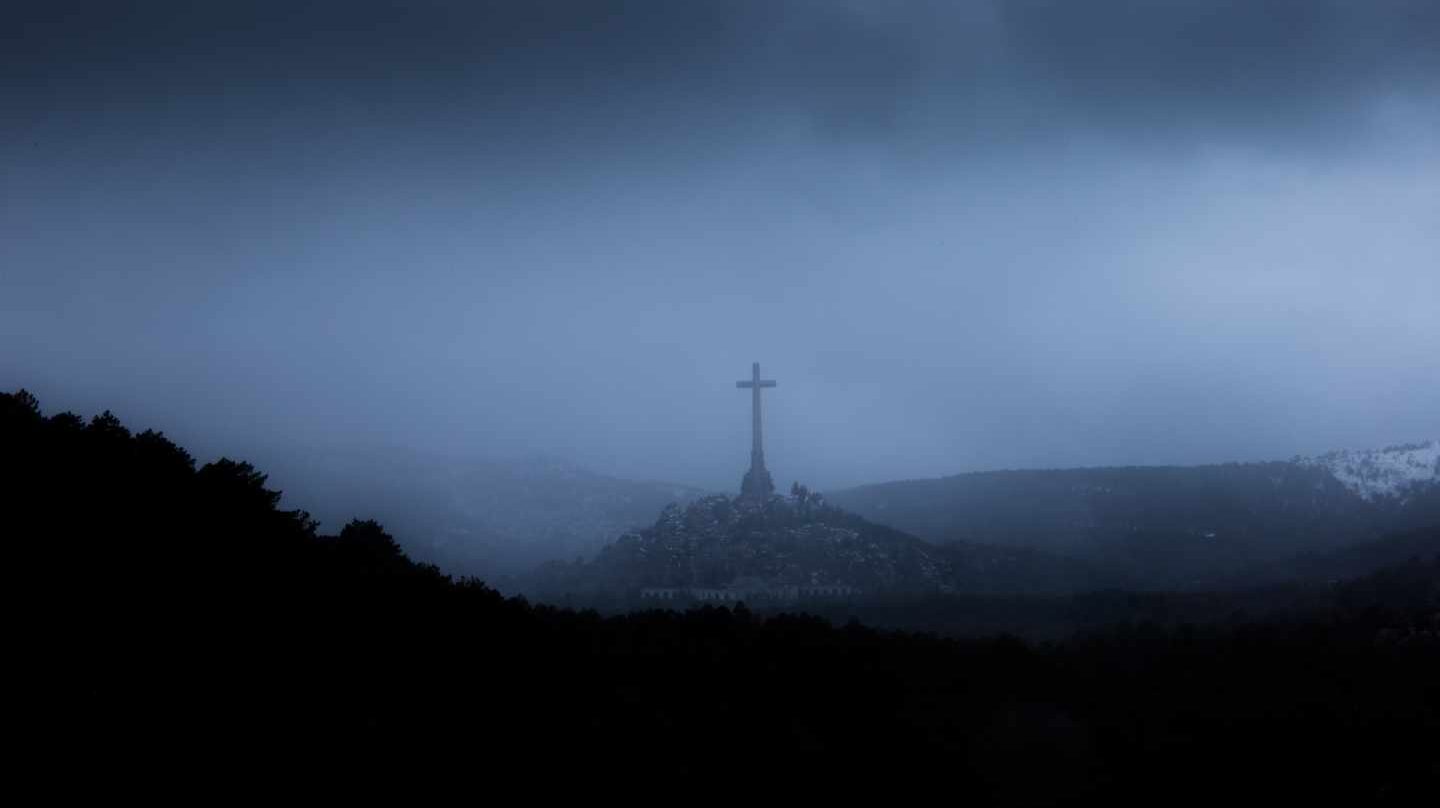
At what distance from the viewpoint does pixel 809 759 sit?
22656 millimetres

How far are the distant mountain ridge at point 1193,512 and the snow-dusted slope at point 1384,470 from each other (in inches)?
4.9

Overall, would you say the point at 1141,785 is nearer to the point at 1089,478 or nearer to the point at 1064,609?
the point at 1064,609

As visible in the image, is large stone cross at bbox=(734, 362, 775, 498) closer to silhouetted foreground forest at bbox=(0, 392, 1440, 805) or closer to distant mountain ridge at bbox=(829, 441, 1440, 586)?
distant mountain ridge at bbox=(829, 441, 1440, 586)

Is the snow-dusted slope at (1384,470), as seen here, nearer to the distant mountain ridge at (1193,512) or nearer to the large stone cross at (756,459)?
the distant mountain ridge at (1193,512)

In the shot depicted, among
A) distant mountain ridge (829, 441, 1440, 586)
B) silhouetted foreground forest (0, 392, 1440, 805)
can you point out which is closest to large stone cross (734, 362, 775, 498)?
distant mountain ridge (829, 441, 1440, 586)

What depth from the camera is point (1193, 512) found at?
102000 mm

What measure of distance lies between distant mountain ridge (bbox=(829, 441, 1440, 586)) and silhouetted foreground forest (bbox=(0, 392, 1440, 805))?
4704 cm

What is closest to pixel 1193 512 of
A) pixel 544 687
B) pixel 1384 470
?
pixel 1384 470

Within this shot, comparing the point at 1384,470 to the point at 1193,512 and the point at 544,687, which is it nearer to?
the point at 1193,512

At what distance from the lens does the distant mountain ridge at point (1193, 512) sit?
289 ft

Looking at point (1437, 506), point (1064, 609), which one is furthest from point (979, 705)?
point (1437, 506)

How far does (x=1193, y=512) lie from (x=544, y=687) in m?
89.9

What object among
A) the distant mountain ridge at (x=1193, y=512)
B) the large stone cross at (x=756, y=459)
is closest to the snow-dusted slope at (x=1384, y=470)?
the distant mountain ridge at (x=1193, y=512)

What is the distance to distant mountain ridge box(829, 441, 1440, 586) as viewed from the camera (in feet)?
289
